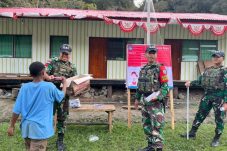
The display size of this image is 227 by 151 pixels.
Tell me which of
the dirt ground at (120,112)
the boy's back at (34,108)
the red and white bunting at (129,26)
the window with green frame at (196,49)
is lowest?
the dirt ground at (120,112)

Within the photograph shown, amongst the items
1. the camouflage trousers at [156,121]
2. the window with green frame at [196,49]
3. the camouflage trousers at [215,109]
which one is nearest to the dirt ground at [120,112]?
the window with green frame at [196,49]

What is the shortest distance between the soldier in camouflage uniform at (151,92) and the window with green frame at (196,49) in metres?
9.53

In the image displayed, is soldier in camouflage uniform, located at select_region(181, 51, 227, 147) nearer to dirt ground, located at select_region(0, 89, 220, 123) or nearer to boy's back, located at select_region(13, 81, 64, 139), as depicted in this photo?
dirt ground, located at select_region(0, 89, 220, 123)

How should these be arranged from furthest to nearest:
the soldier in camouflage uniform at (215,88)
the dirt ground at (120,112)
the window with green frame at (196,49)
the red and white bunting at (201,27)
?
the window with green frame at (196,49) < the red and white bunting at (201,27) < the dirt ground at (120,112) < the soldier in camouflage uniform at (215,88)

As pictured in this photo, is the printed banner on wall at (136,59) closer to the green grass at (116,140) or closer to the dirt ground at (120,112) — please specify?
the green grass at (116,140)

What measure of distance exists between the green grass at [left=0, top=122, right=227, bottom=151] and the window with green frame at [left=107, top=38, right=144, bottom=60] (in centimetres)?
690

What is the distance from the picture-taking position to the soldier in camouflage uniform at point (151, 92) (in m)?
5.87

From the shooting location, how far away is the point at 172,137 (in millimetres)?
7469

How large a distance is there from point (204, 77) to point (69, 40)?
8487 mm

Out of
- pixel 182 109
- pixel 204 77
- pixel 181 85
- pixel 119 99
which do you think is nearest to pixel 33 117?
pixel 204 77

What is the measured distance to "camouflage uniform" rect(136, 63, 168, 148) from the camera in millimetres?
5891

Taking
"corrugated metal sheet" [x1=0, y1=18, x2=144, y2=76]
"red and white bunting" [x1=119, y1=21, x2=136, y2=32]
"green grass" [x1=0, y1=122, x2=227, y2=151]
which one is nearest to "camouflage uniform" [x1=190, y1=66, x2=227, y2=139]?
"green grass" [x1=0, y1=122, x2=227, y2=151]

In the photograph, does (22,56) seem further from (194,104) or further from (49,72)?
(49,72)

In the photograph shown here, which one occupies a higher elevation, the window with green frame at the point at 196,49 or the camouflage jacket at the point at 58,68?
the window with green frame at the point at 196,49
